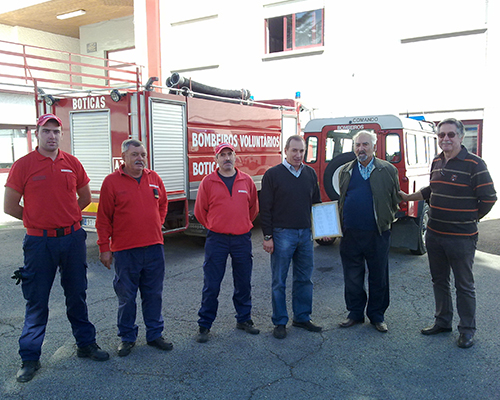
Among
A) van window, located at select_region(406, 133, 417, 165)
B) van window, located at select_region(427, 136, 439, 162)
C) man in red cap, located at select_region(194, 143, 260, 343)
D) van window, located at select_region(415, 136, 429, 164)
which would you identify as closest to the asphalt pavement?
man in red cap, located at select_region(194, 143, 260, 343)

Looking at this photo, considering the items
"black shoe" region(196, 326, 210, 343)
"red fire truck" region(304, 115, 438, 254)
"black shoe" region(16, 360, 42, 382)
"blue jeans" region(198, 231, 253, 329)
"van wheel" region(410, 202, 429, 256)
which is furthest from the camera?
"van wheel" region(410, 202, 429, 256)

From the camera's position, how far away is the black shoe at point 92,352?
3764 millimetres

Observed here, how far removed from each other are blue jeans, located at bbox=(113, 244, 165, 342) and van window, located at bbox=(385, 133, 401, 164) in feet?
14.1

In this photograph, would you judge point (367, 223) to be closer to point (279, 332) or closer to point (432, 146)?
point (279, 332)

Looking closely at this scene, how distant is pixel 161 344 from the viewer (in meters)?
3.98

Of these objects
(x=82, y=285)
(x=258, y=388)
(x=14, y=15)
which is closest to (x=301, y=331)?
(x=258, y=388)

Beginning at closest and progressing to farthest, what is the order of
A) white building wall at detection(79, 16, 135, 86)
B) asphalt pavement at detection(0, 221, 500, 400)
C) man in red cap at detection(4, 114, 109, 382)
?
asphalt pavement at detection(0, 221, 500, 400), man in red cap at detection(4, 114, 109, 382), white building wall at detection(79, 16, 135, 86)

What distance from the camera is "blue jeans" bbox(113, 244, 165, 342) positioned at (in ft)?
12.9

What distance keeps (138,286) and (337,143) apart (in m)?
4.75

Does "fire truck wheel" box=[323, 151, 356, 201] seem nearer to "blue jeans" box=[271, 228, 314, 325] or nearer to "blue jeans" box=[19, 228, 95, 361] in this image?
"blue jeans" box=[271, 228, 314, 325]

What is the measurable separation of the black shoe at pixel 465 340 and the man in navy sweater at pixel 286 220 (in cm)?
125

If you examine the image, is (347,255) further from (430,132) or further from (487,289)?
(430,132)

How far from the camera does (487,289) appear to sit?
18.2 feet

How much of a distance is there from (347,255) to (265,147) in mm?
5563
